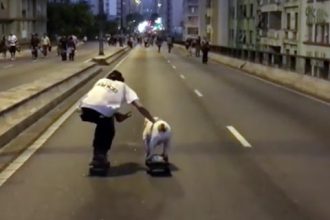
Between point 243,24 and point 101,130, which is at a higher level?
point 243,24

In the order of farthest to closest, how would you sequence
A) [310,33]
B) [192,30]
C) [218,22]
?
[192,30] → [218,22] → [310,33]

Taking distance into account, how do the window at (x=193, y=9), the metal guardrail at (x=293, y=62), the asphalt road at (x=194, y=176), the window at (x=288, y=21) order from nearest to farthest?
the asphalt road at (x=194, y=176) < the metal guardrail at (x=293, y=62) < the window at (x=288, y=21) < the window at (x=193, y=9)

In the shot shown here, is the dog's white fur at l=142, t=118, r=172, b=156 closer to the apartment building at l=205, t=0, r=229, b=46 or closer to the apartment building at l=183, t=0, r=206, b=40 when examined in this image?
the apartment building at l=205, t=0, r=229, b=46

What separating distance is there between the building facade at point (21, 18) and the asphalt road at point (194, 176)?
256 ft

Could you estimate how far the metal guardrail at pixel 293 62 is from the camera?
25578 mm

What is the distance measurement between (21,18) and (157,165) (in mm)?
92106

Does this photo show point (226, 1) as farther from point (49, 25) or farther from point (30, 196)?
point (30, 196)

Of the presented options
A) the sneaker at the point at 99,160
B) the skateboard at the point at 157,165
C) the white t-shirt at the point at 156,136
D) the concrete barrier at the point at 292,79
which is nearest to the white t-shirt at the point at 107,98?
the white t-shirt at the point at 156,136

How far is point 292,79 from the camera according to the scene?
29.8 m

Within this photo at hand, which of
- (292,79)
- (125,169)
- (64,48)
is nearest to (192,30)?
(64,48)

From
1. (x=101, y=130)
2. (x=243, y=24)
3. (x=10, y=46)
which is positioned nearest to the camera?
(x=101, y=130)

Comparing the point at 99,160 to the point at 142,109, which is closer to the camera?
the point at 142,109

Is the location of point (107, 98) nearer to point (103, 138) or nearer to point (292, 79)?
point (103, 138)

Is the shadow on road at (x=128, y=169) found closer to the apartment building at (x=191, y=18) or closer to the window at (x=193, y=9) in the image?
the apartment building at (x=191, y=18)
